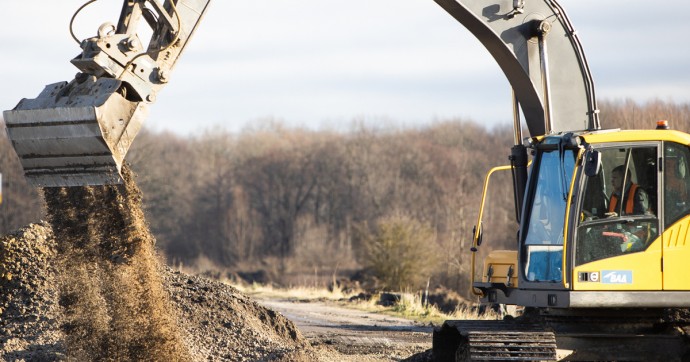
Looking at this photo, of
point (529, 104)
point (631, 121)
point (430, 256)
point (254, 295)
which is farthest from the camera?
point (430, 256)

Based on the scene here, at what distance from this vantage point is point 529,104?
9.57 meters

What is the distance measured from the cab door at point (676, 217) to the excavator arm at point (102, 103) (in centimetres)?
423

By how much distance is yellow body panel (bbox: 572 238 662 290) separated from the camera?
25.9 ft

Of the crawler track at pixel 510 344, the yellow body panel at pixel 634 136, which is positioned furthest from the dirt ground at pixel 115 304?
the yellow body panel at pixel 634 136

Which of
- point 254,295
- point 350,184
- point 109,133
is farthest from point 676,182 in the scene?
point 350,184

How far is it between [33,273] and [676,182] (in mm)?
7803

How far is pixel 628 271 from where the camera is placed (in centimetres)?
794

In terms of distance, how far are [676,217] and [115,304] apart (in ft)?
17.6

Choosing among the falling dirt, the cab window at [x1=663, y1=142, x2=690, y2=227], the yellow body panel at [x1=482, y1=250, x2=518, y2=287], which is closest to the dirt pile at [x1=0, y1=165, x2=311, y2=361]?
the falling dirt

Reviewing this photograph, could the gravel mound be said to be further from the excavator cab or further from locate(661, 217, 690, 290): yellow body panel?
locate(661, 217, 690, 290): yellow body panel

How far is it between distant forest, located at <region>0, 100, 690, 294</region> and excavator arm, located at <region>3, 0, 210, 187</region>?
33.3 meters

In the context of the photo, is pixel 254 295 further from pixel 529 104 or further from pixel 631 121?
pixel 529 104

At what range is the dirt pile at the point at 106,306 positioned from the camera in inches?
379

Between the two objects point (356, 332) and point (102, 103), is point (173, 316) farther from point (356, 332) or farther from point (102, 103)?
point (356, 332)
